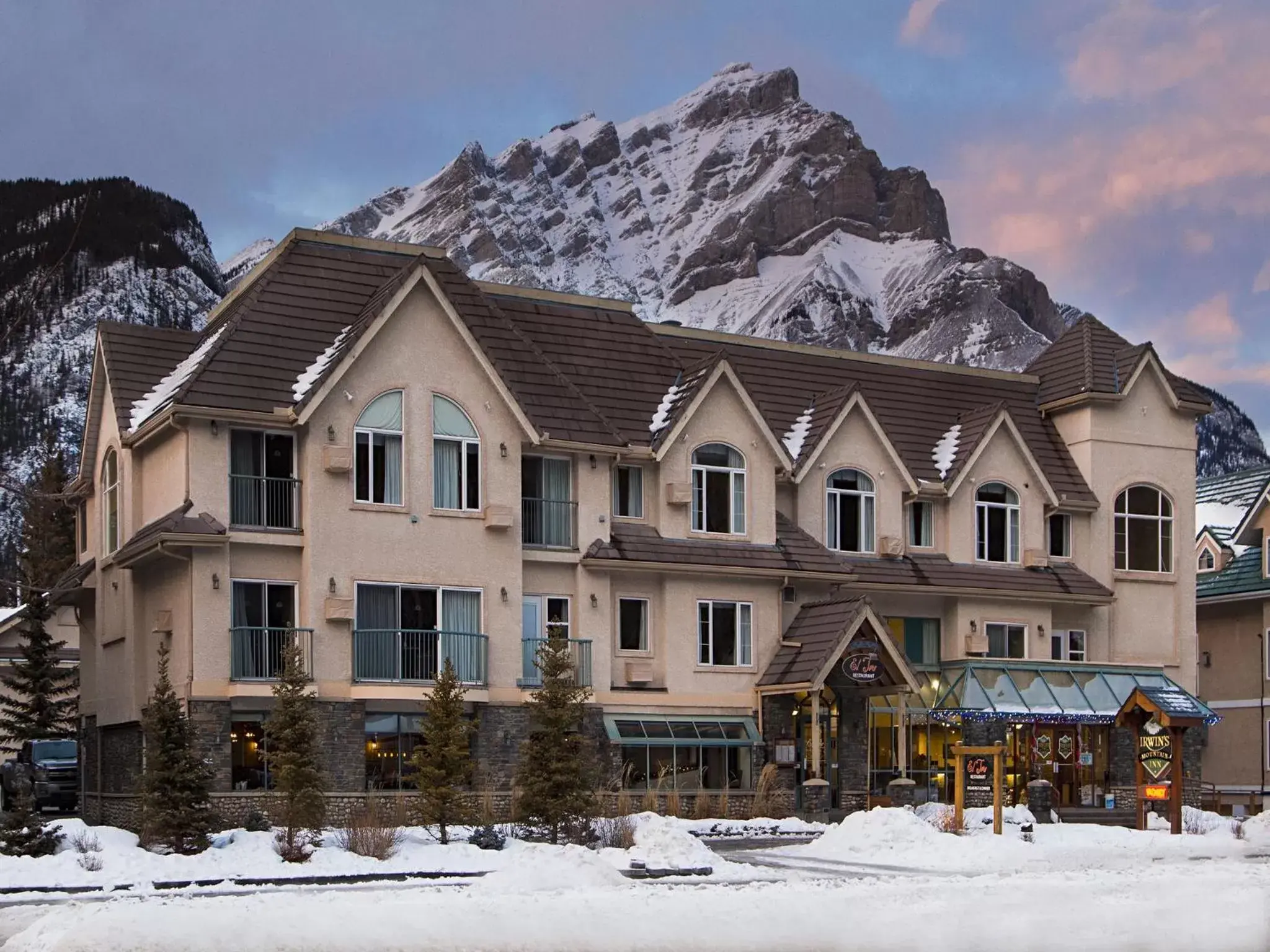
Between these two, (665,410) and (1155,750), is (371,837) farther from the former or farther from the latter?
(665,410)

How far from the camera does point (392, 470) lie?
3881 centimetres

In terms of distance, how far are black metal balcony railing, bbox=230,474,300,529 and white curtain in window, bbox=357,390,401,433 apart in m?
2.00

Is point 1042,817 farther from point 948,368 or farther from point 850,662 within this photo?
point 948,368

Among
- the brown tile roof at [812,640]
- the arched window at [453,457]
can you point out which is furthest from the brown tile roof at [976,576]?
the arched window at [453,457]

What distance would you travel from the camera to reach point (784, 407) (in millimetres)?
48031

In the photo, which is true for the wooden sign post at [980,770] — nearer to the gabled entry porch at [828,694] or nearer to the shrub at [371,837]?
the gabled entry porch at [828,694]

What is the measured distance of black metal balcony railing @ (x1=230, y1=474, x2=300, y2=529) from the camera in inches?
1478

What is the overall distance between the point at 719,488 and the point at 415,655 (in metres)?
9.47

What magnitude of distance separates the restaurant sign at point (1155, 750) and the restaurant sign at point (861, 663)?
20.4ft

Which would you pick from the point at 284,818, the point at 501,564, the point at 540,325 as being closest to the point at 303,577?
the point at 501,564

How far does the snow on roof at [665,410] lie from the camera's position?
143 ft

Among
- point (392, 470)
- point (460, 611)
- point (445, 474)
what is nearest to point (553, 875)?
point (460, 611)

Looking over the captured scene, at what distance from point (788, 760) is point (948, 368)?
15220 mm

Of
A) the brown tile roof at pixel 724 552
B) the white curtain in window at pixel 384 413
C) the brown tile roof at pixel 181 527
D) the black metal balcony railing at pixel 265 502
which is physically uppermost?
the white curtain in window at pixel 384 413
